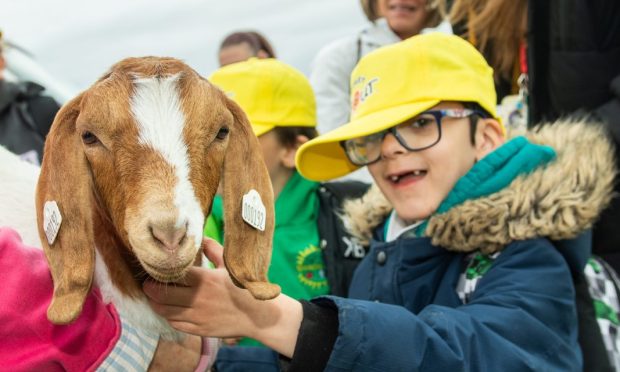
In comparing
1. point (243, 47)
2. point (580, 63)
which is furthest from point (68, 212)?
point (243, 47)

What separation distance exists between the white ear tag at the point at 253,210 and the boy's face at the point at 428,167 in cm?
80

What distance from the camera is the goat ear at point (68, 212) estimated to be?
154 cm

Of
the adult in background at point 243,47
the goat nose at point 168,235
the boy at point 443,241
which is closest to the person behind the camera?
the goat nose at point 168,235

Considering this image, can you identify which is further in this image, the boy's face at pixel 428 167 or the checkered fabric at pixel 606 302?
the boy's face at pixel 428 167

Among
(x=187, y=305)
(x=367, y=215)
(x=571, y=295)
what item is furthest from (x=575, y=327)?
(x=187, y=305)

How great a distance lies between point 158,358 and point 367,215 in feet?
3.74

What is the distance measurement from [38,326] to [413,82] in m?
1.32

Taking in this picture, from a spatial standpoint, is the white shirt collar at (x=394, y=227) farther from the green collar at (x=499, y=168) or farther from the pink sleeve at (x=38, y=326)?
the pink sleeve at (x=38, y=326)

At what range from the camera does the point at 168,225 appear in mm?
1380

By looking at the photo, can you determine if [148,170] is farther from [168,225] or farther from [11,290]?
[11,290]

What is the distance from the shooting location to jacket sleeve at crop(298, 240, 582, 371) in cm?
178

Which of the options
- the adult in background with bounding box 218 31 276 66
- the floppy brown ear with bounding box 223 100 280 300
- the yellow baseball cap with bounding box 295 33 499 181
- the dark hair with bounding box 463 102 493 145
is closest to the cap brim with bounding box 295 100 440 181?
the yellow baseball cap with bounding box 295 33 499 181

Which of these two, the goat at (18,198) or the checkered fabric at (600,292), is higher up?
the goat at (18,198)

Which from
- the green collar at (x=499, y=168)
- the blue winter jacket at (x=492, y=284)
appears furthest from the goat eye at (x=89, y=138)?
the green collar at (x=499, y=168)
